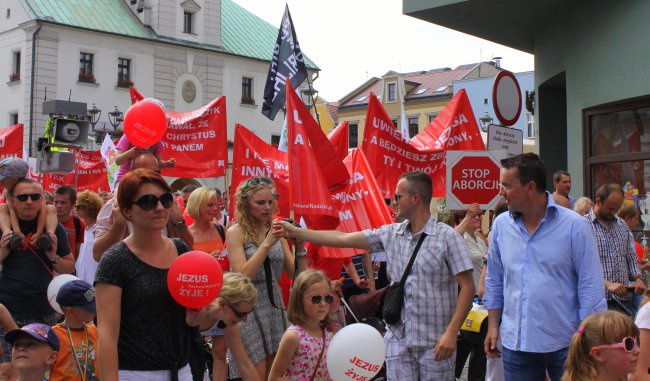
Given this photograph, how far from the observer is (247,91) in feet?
171

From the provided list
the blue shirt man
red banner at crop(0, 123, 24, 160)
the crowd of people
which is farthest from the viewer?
red banner at crop(0, 123, 24, 160)

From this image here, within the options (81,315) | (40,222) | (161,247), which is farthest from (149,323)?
(40,222)

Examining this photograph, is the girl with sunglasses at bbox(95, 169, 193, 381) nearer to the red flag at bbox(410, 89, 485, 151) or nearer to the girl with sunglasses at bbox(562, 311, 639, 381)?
the girl with sunglasses at bbox(562, 311, 639, 381)

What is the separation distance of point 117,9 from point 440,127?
40995 mm

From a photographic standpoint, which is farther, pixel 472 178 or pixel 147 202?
pixel 472 178

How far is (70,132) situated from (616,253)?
8289mm

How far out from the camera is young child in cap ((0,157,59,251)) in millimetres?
6245

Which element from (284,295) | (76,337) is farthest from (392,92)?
(76,337)

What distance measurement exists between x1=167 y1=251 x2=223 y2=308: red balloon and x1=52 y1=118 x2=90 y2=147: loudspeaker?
9.22 metres

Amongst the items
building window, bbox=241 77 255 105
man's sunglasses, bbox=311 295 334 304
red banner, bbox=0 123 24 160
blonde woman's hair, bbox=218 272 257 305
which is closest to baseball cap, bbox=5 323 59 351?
blonde woman's hair, bbox=218 272 257 305

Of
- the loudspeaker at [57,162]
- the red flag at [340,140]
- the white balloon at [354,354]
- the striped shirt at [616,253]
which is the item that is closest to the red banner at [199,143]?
the loudspeaker at [57,162]

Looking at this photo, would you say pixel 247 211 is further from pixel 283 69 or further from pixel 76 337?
pixel 283 69

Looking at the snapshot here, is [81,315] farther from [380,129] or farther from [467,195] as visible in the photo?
[380,129]

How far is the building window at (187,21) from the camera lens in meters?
49.7
